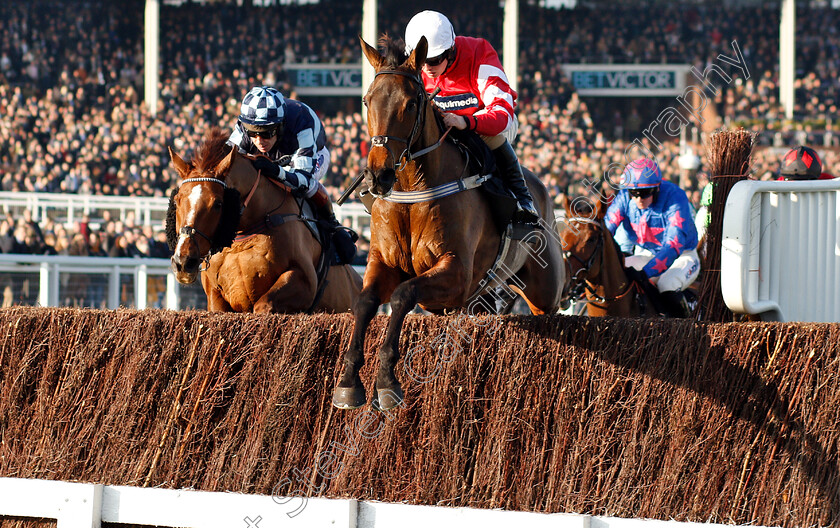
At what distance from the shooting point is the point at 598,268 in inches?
291

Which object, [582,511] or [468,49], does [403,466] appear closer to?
[582,511]

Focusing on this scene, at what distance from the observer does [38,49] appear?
24.0 meters

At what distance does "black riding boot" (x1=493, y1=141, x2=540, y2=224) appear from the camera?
5.36 metres

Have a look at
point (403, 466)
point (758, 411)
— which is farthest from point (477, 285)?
point (758, 411)

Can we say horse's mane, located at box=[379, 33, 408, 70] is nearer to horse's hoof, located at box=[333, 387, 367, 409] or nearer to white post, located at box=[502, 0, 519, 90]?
horse's hoof, located at box=[333, 387, 367, 409]

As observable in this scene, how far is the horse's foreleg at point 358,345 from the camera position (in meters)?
4.05

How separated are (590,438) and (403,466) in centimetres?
73

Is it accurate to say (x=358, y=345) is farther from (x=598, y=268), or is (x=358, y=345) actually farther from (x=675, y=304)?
(x=675, y=304)

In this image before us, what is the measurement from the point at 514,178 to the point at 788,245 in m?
1.36

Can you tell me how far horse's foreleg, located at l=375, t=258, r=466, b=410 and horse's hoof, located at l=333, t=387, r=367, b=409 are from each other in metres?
0.07

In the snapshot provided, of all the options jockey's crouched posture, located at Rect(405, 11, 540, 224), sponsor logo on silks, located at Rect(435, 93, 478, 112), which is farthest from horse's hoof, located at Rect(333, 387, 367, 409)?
sponsor logo on silks, located at Rect(435, 93, 478, 112)

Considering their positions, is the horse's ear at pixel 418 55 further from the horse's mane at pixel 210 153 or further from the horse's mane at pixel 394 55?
the horse's mane at pixel 210 153

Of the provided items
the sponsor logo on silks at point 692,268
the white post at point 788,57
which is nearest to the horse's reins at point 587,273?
the sponsor logo on silks at point 692,268

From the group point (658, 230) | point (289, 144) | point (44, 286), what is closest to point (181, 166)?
point (289, 144)
